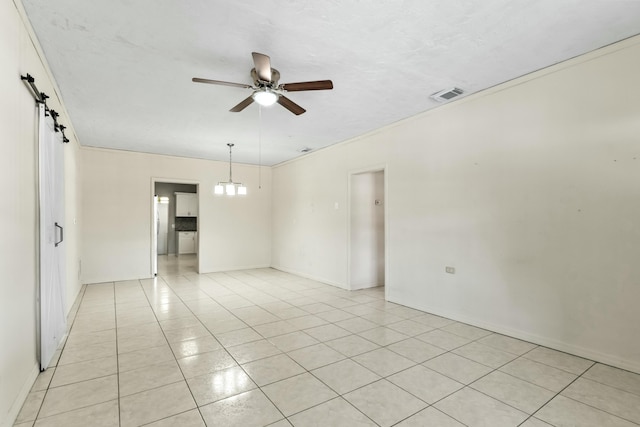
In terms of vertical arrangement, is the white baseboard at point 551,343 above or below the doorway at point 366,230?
below

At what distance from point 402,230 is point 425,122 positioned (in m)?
1.59

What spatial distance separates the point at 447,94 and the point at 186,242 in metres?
10.2

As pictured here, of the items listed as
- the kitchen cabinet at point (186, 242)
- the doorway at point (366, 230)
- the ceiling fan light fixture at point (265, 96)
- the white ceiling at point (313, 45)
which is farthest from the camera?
the kitchen cabinet at point (186, 242)

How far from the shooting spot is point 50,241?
9.21 feet

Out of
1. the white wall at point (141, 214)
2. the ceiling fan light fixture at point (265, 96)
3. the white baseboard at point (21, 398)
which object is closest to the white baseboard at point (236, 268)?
the white wall at point (141, 214)

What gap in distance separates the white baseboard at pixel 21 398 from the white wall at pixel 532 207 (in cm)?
416

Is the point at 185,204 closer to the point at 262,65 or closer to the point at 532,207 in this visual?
the point at 262,65

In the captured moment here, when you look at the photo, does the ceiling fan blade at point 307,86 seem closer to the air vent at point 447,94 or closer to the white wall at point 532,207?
the air vent at point 447,94

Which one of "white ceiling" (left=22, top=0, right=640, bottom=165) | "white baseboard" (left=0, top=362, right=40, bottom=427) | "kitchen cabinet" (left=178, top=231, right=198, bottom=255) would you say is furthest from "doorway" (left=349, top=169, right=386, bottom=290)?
"kitchen cabinet" (left=178, top=231, right=198, bottom=255)

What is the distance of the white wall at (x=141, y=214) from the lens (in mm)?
6258

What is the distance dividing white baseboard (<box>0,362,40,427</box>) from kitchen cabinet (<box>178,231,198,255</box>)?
8832 mm

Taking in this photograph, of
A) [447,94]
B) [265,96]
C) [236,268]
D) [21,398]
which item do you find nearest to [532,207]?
[447,94]

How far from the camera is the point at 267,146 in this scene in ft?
20.0

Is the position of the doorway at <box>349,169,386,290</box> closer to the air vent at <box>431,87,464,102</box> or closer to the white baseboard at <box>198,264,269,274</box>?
the air vent at <box>431,87,464,102</box>
